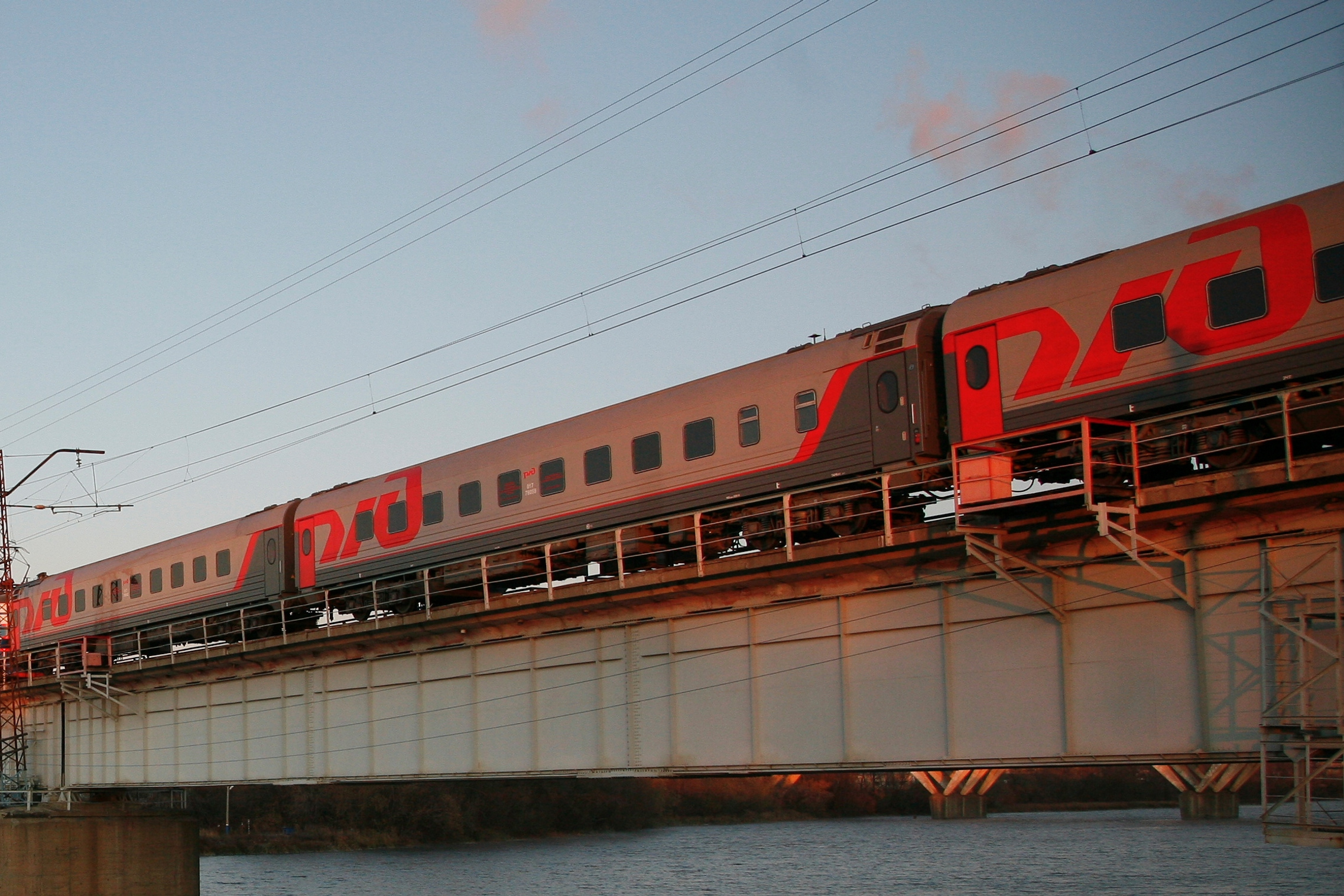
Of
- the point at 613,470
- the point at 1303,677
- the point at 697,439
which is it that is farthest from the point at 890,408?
the point at 1303,677

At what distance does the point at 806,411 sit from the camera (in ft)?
78.4

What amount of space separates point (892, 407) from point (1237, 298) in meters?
6.01

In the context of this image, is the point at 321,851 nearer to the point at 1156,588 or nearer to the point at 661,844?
the point at 661,844

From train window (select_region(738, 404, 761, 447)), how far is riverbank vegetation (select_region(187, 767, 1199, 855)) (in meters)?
51.3

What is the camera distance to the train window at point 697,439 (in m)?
25.4

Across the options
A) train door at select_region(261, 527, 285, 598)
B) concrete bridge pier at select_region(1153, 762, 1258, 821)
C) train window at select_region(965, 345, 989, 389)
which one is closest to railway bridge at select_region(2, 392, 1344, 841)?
train window at select_region(965, 345, 989, 389)

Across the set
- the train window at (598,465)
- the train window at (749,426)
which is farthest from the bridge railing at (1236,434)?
the train window at (598,465)

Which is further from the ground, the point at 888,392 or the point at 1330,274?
the point at 1330,274

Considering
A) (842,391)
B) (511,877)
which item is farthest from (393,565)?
(511,877)

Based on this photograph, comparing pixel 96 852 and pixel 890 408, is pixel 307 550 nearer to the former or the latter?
pixel 96 852

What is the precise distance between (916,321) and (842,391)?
1775mm

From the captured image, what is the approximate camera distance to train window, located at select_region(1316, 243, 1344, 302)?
17.4 m

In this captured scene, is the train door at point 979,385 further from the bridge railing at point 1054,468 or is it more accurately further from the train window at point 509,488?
the train window at point 509,488

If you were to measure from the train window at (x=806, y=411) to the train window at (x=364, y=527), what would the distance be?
14442 millimetres
